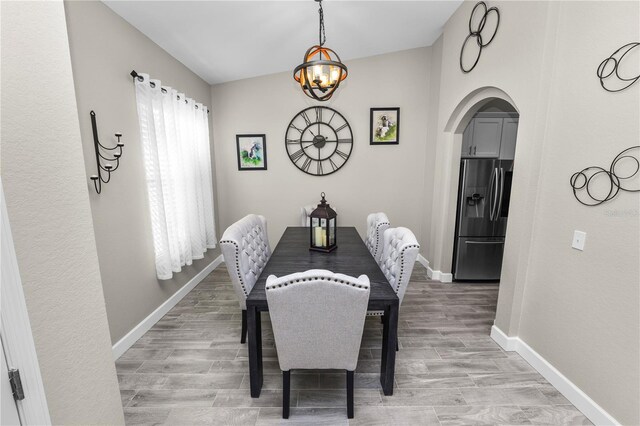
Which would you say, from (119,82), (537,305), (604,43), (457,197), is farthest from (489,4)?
(119,82)

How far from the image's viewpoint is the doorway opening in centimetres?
327

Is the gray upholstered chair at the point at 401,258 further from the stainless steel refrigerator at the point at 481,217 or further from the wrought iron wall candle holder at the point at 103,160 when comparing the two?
the wrought iron wall candle holder at the point at 103,160

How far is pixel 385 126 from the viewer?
3.92 metres

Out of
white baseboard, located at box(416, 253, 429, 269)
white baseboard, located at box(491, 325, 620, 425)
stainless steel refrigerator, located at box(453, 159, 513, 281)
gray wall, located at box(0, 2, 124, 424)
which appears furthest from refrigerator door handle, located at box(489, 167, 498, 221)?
gray wall, located at box(0, 2, 124, 424)

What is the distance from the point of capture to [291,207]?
417 cm

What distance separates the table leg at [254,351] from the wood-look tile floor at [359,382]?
0.33ft

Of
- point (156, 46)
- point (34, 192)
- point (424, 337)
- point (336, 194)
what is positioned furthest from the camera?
point (336, 194)

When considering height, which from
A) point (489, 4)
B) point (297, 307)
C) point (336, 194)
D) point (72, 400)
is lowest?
point (72, 400)

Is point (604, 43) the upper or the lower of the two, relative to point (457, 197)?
upper

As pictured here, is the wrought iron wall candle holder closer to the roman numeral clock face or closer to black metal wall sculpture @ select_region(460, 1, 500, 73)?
the roman numeral clock face

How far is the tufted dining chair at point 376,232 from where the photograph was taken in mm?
2601

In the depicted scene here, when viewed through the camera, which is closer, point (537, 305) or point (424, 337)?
point (537, 305)

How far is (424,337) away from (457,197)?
179 centimetres

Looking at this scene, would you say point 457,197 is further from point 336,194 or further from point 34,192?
point 34,192
